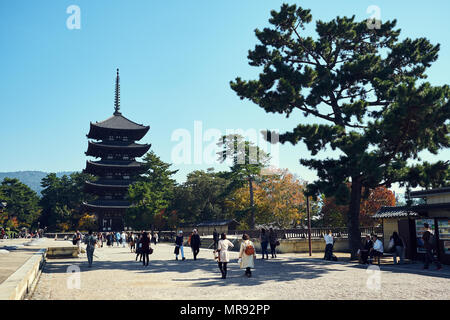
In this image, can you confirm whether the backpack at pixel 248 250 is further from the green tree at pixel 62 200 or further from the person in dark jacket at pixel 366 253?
the green tree at pixel 62 200

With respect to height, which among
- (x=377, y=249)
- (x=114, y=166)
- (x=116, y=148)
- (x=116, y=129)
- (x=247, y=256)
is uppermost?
(x=116, y=129)

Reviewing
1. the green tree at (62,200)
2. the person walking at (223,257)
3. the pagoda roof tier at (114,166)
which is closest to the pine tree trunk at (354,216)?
the person walking at (223,257)

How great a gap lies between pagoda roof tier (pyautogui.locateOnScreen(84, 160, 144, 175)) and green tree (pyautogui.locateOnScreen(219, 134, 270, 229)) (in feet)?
54.5

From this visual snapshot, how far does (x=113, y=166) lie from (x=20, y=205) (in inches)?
1352

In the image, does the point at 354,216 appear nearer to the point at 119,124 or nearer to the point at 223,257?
the point at 223,257

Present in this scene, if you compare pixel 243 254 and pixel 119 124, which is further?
pixel 119 124

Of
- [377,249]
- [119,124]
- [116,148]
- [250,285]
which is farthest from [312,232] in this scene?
[119,124]

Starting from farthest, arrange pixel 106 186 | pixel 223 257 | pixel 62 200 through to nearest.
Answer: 1. pixel 62 200
2. pixel 106 186
3. pixel 223 257

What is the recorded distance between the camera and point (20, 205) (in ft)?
272

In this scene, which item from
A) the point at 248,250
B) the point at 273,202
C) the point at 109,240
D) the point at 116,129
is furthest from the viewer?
the point at 116,129

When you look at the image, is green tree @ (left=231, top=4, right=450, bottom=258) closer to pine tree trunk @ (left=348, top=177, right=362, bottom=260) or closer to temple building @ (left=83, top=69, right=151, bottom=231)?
pine tree trunk @ (left=348, top=177, right=362, bottom=260)

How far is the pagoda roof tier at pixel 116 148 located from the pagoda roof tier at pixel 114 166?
205cm

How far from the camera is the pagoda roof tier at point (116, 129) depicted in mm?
65500

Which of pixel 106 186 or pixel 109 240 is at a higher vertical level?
pixel 106 186
